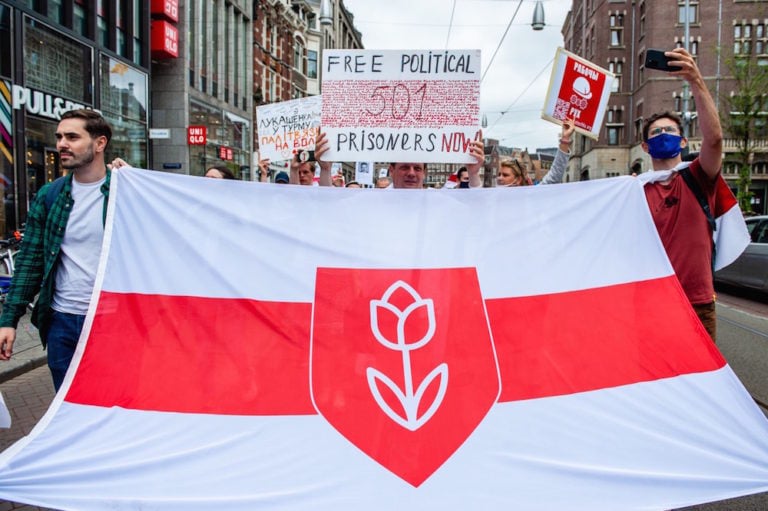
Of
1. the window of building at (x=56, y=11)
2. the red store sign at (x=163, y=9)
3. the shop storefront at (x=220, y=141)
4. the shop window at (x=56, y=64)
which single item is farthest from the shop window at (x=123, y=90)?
the red store sign at (x=163, y=9)

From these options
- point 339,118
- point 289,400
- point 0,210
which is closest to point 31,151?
point 0,210

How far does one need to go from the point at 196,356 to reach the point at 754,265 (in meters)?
11.6

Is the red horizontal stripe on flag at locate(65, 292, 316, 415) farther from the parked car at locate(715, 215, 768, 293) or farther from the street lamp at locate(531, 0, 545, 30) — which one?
the street lamp at locate(531, 0, 545, 30)

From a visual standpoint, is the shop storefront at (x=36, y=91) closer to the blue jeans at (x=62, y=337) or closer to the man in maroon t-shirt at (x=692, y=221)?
the blue jeans at (x=62, y=337)

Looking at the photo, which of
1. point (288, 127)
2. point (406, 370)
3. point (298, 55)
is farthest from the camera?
point (298, 55)

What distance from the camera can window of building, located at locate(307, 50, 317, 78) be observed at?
50.0 meters

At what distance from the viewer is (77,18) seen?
17.6m

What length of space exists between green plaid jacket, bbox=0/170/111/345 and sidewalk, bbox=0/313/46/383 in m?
3.07

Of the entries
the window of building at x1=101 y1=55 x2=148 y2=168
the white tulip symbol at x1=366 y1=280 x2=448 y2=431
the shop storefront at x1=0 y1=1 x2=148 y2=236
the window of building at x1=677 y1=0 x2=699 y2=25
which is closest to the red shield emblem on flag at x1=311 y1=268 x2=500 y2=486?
the white tulip symbol at x1=366 y1=280 x2=448 y2=431

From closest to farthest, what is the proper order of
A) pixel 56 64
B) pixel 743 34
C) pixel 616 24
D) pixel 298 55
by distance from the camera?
A: pixel 56 64, pixel 743 34, pixel 298 55, pixel 616 24

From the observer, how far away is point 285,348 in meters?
2.82

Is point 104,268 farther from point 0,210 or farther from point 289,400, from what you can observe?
point 0,210

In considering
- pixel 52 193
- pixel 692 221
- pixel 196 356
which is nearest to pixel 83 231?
pixel 52 193

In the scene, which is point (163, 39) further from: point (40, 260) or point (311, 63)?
point (311, 63)
